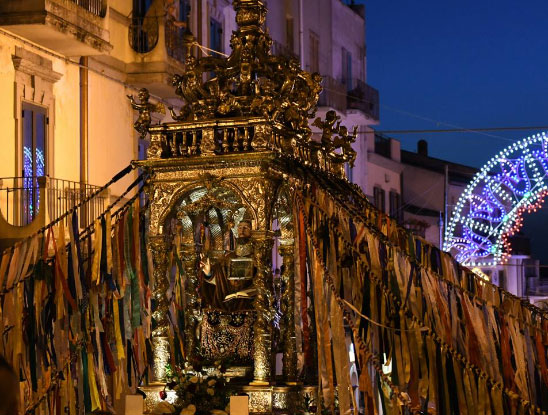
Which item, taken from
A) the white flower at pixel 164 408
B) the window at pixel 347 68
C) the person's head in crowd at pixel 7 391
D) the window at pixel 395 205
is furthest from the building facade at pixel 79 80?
the window at pixel 395 205

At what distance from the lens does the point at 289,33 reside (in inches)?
1044

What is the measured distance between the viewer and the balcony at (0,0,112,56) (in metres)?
15.0

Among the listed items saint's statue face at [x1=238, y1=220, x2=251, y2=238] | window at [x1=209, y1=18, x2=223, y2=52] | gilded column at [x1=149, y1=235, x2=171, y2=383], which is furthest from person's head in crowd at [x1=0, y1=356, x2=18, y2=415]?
window at [x1=209, y1=18, x2=223, y2=52]

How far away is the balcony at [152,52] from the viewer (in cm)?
1825

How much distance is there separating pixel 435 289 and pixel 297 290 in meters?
1.52

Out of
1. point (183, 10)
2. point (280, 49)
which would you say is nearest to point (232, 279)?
point (183, 10)

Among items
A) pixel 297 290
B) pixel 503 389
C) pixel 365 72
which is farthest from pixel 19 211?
pixel 365 72

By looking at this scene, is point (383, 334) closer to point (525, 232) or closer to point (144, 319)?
point (144, 319)

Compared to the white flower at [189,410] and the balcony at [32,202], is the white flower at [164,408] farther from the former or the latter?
the balcony at [32,202]

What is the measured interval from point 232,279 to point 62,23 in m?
5.36

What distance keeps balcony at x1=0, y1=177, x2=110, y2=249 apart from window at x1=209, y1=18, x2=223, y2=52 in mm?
5939

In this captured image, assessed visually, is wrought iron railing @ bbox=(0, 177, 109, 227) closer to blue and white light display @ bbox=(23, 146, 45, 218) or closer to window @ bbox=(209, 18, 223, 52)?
blue and white light display @ bbox=(23, 146, 45, 218)

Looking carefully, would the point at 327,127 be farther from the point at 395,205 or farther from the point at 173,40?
the point at 395,205

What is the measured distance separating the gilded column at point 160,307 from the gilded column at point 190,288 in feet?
2.16
